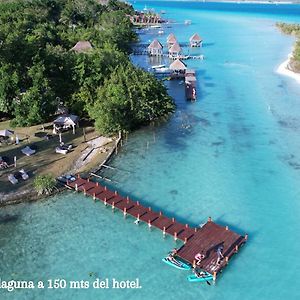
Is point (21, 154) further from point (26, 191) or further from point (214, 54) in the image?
point (214, 54)

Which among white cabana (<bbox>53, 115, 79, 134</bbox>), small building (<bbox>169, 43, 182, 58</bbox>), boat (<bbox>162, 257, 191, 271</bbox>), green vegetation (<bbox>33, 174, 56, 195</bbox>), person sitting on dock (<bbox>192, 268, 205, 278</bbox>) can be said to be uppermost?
small building (<bbox>169, 43, 182, 58</bbox>)

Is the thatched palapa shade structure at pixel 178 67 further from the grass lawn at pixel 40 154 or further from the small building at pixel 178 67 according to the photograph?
the grass lawn at pixel 40 154

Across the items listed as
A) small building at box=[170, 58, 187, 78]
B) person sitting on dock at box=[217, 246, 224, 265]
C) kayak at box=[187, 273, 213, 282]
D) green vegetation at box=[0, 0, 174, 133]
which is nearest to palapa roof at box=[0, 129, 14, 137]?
green vegetation at box=[0, 0, 174, 133]

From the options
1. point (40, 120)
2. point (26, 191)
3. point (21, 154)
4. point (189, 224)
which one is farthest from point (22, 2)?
point (189, 224)

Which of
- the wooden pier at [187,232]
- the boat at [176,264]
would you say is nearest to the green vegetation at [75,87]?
the wooden pier at [187,232]

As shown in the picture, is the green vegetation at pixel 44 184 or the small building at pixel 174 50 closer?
the green vegetation at pixel 44 184

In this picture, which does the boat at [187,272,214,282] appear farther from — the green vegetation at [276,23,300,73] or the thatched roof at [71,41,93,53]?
the green vegetation at [276,23,300,73]
